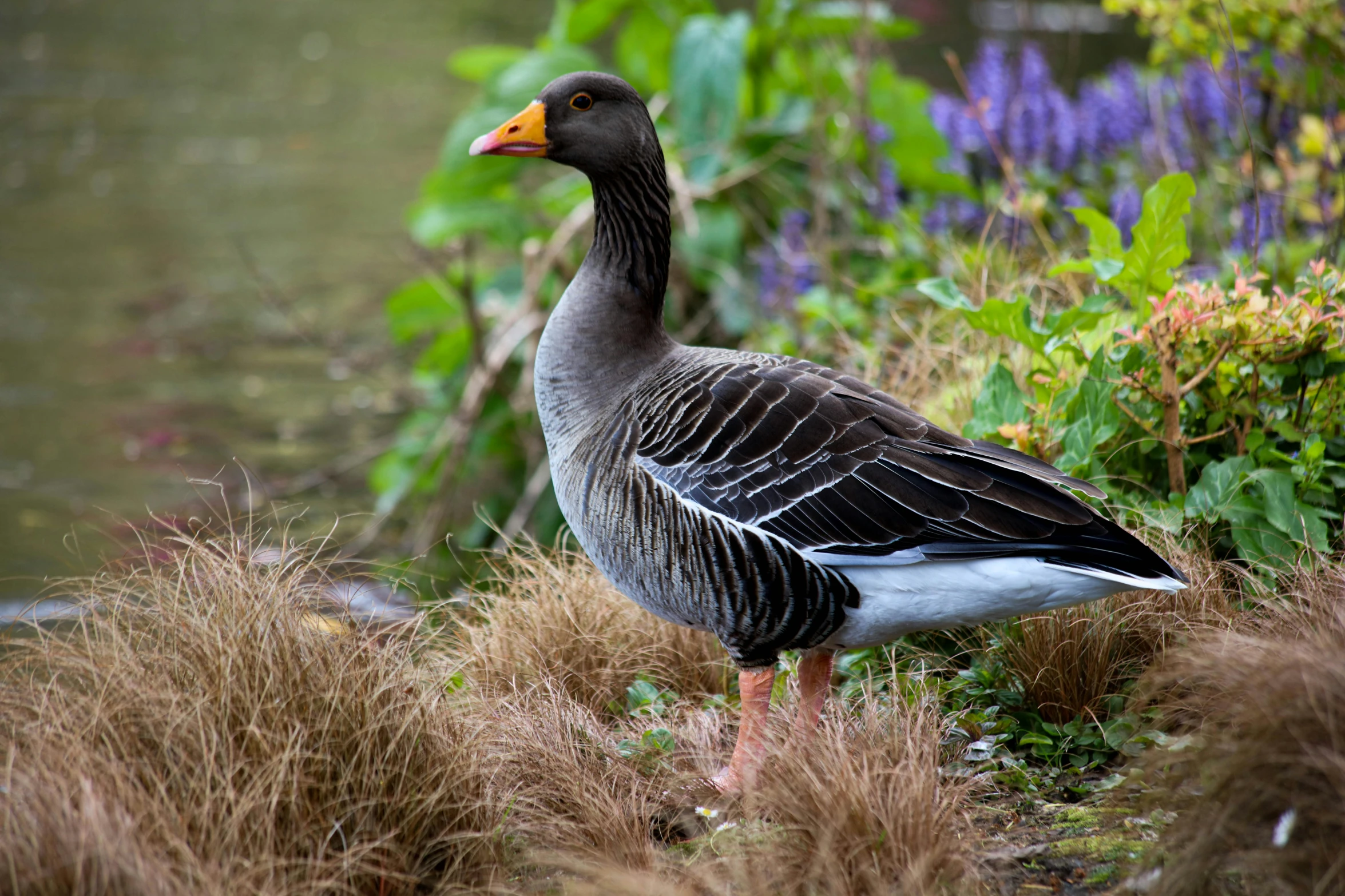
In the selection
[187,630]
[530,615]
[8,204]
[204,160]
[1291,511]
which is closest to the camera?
[187,630]

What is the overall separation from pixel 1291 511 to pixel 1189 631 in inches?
20.0

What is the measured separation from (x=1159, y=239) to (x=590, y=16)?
166 inches

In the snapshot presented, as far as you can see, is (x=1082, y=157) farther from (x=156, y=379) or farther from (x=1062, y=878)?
(x=156, y=379)

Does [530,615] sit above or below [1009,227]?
below

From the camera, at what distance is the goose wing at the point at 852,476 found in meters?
2.79

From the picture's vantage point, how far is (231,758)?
2.41 m

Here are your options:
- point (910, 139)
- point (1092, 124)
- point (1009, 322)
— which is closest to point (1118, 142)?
→ point (1092, 124)

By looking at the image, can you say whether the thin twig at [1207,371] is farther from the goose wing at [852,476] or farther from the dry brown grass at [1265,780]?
the dry brown grass at [1265,780]

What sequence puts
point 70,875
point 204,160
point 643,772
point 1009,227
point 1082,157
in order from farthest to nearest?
point 204,160
point 1082,157
point 1009,227
point 643,772
point 70,875

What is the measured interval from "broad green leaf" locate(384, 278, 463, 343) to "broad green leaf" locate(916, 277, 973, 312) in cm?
355

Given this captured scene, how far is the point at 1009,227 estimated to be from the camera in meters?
6.00

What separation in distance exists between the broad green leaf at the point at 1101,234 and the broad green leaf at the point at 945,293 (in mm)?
466

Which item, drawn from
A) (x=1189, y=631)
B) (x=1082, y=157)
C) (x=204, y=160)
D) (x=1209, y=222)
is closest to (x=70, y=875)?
(x=1189, y=631)

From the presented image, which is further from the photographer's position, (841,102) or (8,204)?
(8,204)
